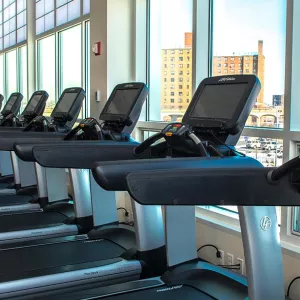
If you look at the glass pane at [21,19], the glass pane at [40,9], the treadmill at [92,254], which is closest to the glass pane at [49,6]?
the glass pane at [40,9]

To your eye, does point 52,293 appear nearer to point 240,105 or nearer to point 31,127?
point 240,105

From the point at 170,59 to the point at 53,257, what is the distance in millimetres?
2268

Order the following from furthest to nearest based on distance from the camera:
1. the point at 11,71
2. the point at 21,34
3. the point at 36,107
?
1. the point at 11,71
2. the point at 21,34
3. the point at 36,107

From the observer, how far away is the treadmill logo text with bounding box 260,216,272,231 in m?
1.73

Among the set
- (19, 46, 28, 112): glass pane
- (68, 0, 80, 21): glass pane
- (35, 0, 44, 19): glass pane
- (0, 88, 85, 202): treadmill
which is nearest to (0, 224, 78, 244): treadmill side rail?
(0, 88, 85, 202): treadmill

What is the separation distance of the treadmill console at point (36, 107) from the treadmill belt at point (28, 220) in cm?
141

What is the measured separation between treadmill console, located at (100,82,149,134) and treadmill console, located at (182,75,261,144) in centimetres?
79

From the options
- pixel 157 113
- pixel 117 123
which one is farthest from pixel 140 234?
pixel 157 113

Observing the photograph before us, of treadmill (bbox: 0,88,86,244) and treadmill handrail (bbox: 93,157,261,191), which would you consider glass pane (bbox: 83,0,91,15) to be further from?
treadmill handrail (bbox: 93,157,261,191)

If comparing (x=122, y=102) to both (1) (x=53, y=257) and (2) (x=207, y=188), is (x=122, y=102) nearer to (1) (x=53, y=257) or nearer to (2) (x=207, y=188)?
(1) (x=53, y=257)

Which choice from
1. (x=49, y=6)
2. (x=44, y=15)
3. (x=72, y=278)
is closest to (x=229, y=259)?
(x=72, y=278)

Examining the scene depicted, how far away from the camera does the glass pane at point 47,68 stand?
7.27 m

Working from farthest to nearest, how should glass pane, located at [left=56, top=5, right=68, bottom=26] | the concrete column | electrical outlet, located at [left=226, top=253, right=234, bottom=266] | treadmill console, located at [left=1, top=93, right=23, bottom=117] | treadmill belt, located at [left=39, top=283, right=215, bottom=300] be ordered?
glass pane, located at [left=56, top=5, right=68, bottom=26] → treadmill console, located at [left=1, top=93, right=23, bottom=117] → the concrete column → electrical outlet, located at [left=226, top=253, right=234, bottom=266] → treadmill belt, located at [left=39, top=283, right=215, bottom=300]

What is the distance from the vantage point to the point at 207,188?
4.95ft
